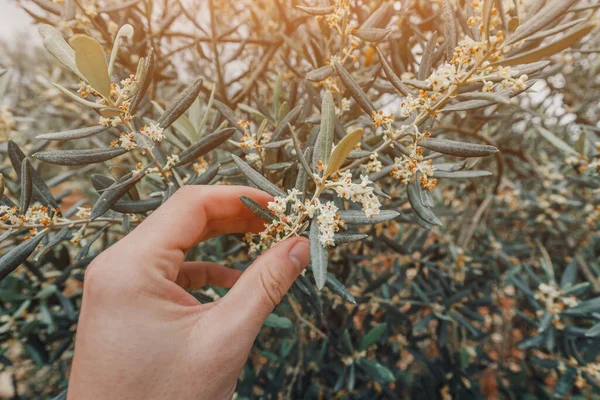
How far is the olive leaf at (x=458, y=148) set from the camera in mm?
1011

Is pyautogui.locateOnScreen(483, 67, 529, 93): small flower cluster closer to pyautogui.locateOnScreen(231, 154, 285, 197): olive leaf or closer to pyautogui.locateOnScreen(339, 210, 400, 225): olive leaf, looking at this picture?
pyautogui.locateOnScreen(339, 210, 400, 225): olive leaf

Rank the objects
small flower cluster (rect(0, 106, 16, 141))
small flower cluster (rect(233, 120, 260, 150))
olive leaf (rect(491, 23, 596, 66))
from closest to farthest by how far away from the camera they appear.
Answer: olive leaf (rect(491, 23, 596, 66)) → small flower cluster (rect(233, 120, 260, 150)) → small flower cluster (rect(0, 106, 16, 141))

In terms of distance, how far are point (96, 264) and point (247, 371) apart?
4.90 feet

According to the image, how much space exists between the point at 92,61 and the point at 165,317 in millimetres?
689

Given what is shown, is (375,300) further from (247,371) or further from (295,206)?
(295,206)

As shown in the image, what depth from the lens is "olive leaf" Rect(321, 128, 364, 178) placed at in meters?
0.81

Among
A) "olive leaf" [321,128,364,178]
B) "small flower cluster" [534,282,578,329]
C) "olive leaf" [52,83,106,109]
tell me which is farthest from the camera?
"small flower cluster" [534,282,578,329]

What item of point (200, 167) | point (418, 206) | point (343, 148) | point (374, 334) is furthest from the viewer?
point (374, 334)

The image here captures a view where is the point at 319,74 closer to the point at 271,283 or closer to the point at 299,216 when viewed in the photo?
the point at 299,216

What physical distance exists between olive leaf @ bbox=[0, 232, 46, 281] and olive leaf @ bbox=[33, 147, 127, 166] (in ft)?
1.05

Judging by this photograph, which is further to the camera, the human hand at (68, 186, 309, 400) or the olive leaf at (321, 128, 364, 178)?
the human hand at (68, 186, 309, 400)

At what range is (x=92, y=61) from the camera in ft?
2.72

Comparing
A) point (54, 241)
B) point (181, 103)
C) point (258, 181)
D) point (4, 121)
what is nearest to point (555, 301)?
point (258, 181)

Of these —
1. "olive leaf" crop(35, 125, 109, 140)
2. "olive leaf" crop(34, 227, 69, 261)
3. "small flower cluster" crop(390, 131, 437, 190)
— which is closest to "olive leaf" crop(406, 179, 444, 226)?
"small flower cluster" crop(390, 131, 437, 190)
